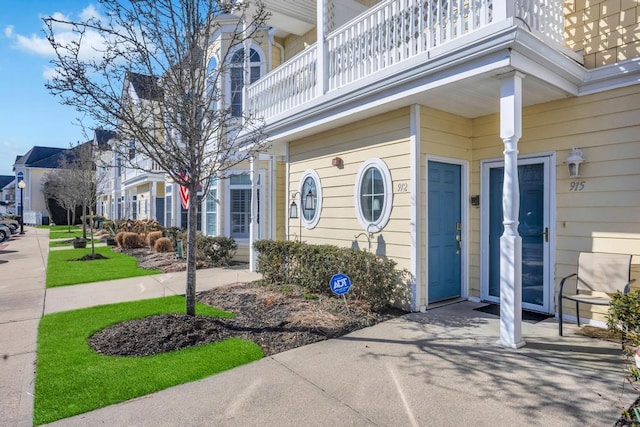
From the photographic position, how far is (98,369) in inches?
143

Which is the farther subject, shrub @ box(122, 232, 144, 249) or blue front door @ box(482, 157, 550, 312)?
shrub @ box(122, 232, 144, 249)

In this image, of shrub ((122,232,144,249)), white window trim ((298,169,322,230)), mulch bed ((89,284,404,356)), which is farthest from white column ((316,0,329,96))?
shrub ((122,232,144,249))

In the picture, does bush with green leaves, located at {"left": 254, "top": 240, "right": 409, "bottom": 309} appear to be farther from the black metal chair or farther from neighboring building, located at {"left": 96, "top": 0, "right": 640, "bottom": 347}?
the black metal chair

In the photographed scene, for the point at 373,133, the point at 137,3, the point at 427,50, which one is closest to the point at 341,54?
the point at 373,133

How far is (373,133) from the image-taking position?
20.8 ft

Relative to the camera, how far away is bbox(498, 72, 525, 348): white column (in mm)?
4094

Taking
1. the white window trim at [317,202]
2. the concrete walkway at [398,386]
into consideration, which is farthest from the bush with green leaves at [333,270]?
the white window trim at [317,202]

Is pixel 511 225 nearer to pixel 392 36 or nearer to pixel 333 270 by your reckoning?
pixel 333 270

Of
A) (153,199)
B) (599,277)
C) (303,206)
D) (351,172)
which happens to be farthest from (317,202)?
(153,199)

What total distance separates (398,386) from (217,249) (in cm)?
803

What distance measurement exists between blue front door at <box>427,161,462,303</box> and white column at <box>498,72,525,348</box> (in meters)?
1.64

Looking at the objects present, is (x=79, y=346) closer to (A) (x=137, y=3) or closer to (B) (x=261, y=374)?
(B) (x=261, y=374)

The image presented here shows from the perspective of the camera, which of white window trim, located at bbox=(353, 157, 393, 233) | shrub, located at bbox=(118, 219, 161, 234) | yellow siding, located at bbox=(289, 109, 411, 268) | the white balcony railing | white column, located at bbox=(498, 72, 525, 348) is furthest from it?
shrub, located at bbox=(118, 219, 161, 234)

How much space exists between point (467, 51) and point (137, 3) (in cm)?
396
